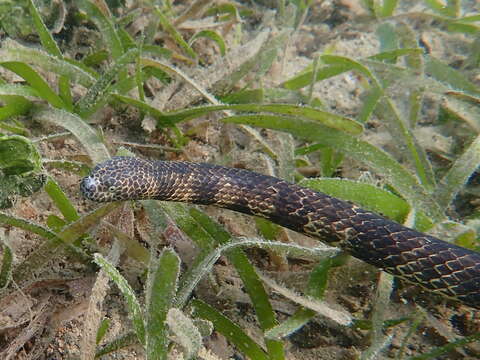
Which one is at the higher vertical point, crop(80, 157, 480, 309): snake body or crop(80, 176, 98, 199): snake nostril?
crop(80, 176, 98, 199): snake nostril

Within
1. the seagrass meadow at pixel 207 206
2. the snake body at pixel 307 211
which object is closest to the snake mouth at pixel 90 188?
the snake body at pixel 307 211

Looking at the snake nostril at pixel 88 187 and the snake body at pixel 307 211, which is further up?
the snake nostril at pixel 88 187

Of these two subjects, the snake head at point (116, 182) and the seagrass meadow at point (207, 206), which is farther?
the seagrass meadow at point (207, 206)

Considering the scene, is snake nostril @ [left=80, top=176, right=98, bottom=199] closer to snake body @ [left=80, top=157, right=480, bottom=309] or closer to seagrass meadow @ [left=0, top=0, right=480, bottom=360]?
snake body @ [left=80, top=157, right=480, bottom=309]

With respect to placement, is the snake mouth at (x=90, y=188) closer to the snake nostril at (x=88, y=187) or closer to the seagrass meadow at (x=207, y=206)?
the snake nostril at (x=88, y=187)

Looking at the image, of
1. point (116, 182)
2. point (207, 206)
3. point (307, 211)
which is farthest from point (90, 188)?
point (307, 211)

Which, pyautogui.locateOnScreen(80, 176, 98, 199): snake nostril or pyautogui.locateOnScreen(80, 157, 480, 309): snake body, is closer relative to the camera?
pyautogui.locateOnScreen(80, 176, 98, 199): snake nostril

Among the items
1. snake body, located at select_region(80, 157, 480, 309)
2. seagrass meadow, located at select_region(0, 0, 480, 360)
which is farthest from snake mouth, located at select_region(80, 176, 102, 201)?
seagrass meadow, located at select_region(0, 0, 480, 360)

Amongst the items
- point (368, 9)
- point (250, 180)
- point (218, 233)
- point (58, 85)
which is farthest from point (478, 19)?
point (58, 85)

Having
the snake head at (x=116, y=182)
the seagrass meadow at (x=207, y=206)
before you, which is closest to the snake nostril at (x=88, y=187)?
the snake head at (x=116, y=182)
